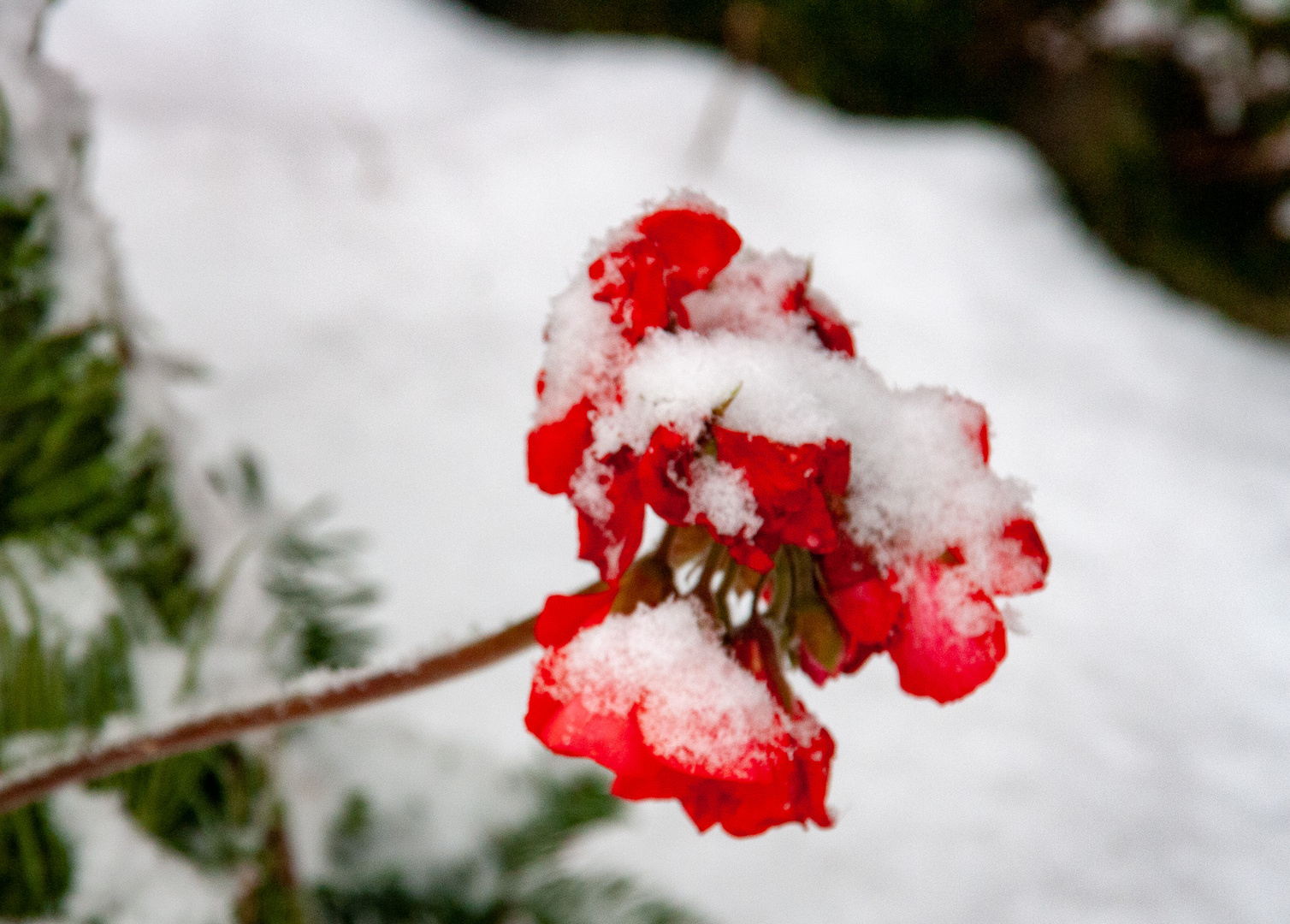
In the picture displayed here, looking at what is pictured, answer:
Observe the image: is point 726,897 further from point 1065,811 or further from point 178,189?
point 178,189

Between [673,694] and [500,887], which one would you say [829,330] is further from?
[500,887]

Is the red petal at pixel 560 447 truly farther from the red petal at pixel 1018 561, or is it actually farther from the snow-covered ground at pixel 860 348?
the snow-covered ground at pixel 860 348

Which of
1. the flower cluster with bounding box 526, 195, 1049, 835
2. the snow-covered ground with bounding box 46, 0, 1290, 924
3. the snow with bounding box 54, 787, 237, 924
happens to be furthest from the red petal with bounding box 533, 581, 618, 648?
the snow with bounding box 54, 787, 237, 924

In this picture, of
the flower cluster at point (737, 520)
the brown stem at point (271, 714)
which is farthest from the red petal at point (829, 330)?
the brown stem at point (271, 714)

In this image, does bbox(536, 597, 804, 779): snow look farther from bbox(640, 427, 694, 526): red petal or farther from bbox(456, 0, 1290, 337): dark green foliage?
bbox(456, 0, 1290, 337): dark green foliage

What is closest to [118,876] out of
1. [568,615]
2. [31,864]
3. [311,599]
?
[31,864]

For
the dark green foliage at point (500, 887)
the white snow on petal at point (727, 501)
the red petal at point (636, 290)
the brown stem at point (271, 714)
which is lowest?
the dark green foliage at point (500, 887)
